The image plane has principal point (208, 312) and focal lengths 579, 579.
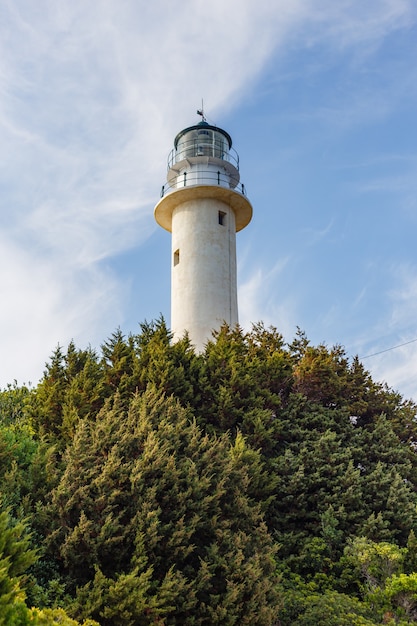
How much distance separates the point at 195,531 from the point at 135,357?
236 inches

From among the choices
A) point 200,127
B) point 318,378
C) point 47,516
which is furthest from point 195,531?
point 200,127

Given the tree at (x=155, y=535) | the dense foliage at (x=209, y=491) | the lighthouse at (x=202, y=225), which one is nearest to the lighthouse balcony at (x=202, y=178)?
the lighthouse at (x=202, y=225)

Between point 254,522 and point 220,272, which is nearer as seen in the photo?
point 254,522

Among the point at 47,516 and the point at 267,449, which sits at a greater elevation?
the point at 267,449

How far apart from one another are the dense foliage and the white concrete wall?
2427 mm

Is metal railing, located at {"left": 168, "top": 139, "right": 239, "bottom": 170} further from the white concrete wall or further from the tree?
the tree

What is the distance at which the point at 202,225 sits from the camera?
21234 millimetres

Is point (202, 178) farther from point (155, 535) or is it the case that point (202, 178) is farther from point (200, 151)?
point (155, 535)

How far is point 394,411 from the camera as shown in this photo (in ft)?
58.2

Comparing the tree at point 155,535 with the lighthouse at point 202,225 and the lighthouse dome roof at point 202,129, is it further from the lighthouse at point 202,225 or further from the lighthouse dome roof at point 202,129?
the lighthouse dome roof at point 202,129

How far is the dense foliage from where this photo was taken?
24.5 ft

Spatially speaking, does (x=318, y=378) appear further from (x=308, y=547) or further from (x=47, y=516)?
(x=47, y=516)

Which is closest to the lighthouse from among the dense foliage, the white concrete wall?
the white concrete wall

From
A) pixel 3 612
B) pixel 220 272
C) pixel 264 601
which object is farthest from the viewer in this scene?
pixel 220 272
